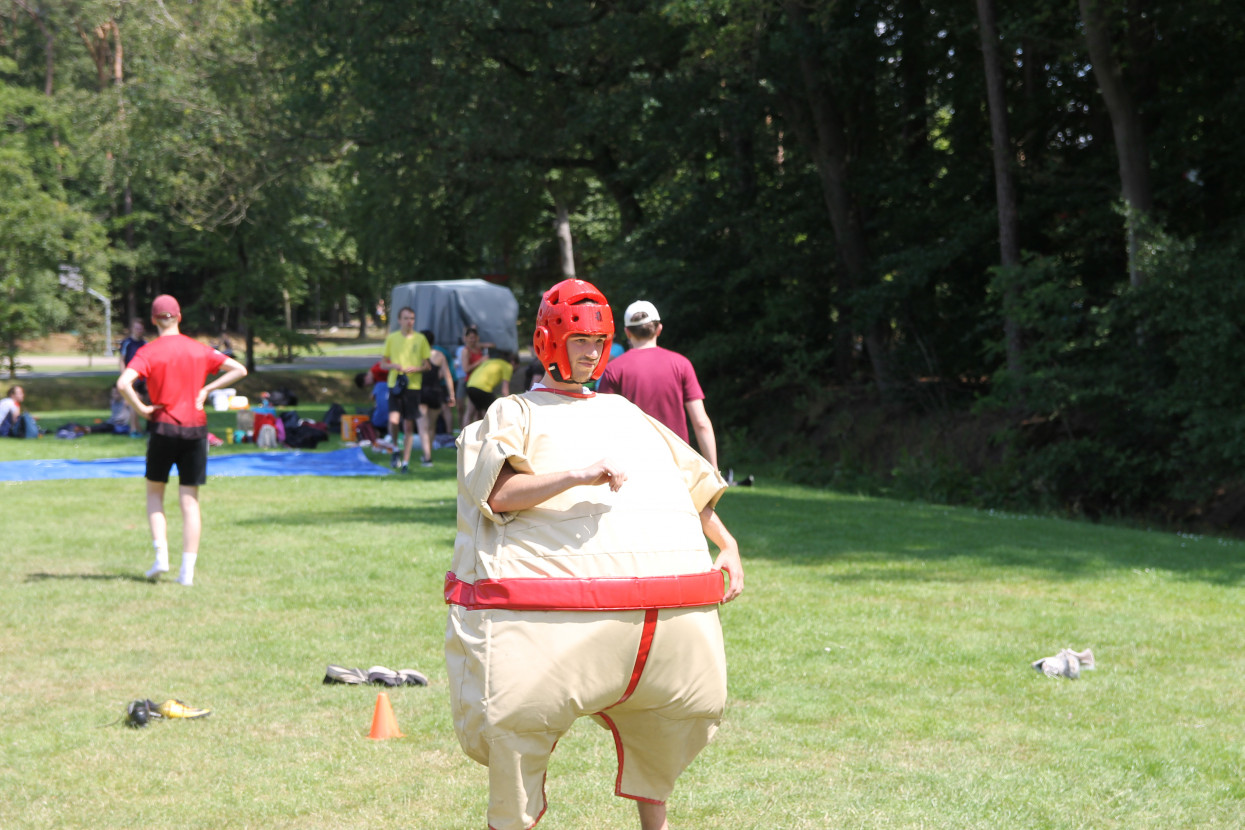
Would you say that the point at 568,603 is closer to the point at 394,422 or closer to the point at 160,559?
the point at 160,559

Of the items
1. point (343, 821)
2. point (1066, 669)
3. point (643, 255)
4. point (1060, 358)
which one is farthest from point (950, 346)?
point (343, 821)

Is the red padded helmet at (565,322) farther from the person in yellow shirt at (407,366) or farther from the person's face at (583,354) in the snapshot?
the person in yellow shirt at (407,366)

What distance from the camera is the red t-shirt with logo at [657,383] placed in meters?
8.58

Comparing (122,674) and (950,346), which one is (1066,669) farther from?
(950,346)

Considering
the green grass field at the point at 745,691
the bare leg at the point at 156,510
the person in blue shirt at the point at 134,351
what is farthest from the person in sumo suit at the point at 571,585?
the person in blue shirt at the point at 134,351

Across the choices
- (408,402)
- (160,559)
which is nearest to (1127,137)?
(408,402)

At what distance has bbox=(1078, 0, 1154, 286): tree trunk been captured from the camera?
60.1 feet

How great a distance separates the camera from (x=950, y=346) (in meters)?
24.2

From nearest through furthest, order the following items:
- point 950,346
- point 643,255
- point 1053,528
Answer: point 1053,528 < point 950,346 < point 643,255

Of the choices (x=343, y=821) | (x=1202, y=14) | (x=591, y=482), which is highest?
(x=1202, y=14)

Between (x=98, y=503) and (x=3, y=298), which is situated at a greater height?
(x=3, y=298)

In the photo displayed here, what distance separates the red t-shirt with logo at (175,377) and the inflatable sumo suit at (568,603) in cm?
630

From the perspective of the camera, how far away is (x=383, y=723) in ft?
19.0

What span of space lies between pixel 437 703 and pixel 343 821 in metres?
1.60
